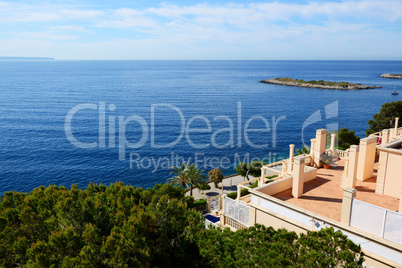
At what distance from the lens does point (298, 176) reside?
519 inches

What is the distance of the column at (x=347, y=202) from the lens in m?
9.95

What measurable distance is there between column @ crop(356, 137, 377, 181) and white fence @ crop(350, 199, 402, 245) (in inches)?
206

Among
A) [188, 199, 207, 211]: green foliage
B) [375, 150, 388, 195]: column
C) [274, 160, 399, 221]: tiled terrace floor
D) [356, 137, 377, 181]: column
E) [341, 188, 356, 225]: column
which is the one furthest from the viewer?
[188, 199, 207, 211]: green foliage

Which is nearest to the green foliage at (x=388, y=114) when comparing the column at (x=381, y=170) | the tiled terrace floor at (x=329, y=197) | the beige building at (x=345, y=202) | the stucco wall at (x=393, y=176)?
the beige building at (x=345, y=202)

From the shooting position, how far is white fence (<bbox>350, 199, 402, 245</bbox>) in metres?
9.23

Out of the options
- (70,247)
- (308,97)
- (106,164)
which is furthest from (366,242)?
(308,97)

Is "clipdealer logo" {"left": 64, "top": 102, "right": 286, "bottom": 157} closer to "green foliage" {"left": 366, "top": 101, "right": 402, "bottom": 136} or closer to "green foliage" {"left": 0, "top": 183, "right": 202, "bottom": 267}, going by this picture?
"green foliage" {"left": 366, "top": 101, "right": 402, "bottom": 136}

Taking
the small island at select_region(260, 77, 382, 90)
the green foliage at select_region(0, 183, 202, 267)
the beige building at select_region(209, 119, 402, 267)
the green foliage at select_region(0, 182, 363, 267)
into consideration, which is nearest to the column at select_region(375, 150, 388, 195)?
the beige building at select_region(209, 119, 402, 267)

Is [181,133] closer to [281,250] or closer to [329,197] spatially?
[329,197]

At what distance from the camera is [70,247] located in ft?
30.2

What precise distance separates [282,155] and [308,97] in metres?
66.5

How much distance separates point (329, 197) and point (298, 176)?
1797 millimetres

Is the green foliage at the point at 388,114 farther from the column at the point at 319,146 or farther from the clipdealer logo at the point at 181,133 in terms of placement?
the column at the point at 319,146

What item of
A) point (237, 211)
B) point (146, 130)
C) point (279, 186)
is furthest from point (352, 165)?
point (146, 130)
